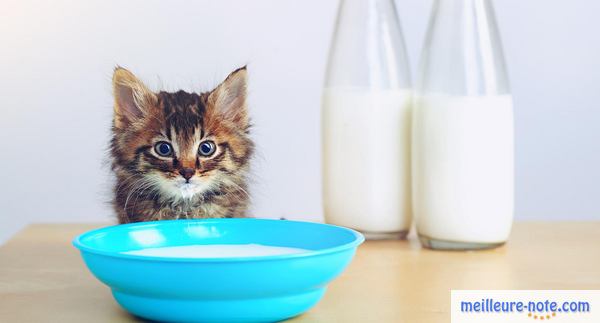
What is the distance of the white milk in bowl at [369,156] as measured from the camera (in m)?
1.22

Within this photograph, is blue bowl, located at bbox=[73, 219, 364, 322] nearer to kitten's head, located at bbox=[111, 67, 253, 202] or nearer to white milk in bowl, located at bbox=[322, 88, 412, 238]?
kitten's head, located at bbox=[111, 67, 253, 202]

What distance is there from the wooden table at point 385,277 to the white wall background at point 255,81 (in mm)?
489

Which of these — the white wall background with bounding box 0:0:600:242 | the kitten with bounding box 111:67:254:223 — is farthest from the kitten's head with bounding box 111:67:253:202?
the white wall background with bounding box 0:0:600:242

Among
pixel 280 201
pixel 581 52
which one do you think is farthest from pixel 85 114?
pixel 581 52

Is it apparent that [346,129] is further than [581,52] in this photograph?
No

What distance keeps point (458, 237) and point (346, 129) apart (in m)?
0.22

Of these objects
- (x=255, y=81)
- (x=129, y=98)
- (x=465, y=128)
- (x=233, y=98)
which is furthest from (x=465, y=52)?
(x=255, y=81)

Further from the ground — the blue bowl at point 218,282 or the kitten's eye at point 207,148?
the kitten's eye at point 207,148

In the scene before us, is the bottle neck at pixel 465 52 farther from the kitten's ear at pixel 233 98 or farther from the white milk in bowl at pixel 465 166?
the kitten's ear at pixel 233 98

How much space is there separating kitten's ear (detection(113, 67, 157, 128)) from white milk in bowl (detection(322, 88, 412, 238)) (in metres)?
0.33

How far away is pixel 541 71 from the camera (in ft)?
5.95

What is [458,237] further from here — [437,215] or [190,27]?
[190,27]

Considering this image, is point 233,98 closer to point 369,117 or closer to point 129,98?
point 129,98

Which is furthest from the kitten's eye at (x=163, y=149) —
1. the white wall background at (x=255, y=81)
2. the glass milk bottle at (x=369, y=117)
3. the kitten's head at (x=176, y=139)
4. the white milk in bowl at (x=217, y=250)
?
the white wall background at (x=255, y=81)
